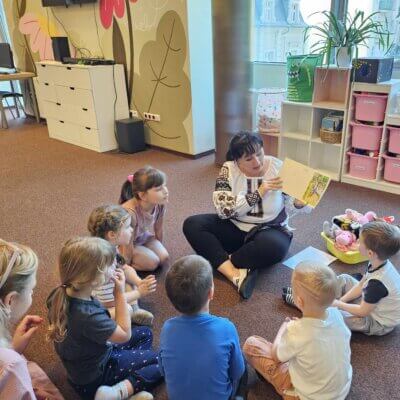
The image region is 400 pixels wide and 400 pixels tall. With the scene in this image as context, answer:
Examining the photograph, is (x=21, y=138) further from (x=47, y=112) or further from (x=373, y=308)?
(x=373, y=308)

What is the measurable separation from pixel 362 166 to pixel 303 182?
162cm

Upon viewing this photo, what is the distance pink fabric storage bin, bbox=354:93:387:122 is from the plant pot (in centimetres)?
25

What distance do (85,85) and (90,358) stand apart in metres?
3.67

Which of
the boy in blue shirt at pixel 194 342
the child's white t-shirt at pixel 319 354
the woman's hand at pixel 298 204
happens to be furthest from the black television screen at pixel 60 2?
the child's white t-shirt at pixel 319 354

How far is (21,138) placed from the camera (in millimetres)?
5285

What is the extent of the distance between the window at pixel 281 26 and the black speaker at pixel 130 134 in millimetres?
1459

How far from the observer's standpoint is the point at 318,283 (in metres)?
1.20

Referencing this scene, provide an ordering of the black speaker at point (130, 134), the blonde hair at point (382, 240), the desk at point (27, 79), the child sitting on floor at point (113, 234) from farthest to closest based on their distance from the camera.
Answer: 1. the desk at point (27, 79)
2. the black speaker at point (130, 134)
3. the child sitting on floor at point (113, 234)
4. the blonde hair at point (382, 240)

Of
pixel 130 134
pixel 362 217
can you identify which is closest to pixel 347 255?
pixel 362 217

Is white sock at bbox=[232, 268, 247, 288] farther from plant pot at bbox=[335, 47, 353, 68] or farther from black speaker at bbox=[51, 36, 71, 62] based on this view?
black speaker at bbox=[51, 36, 71, 62]

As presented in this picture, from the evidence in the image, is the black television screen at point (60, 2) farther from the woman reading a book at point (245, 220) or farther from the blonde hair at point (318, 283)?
the blonde hair at point (318, 283)

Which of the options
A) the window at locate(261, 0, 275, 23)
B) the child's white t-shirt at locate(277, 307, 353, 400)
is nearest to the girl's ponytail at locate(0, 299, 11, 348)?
the child's white t-shirt at locate(277, 307, 353, 400)

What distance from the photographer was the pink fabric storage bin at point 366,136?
123 inches

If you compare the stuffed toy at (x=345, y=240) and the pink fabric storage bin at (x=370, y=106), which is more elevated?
the pink fabric storage bin at (x=370, y=106)
